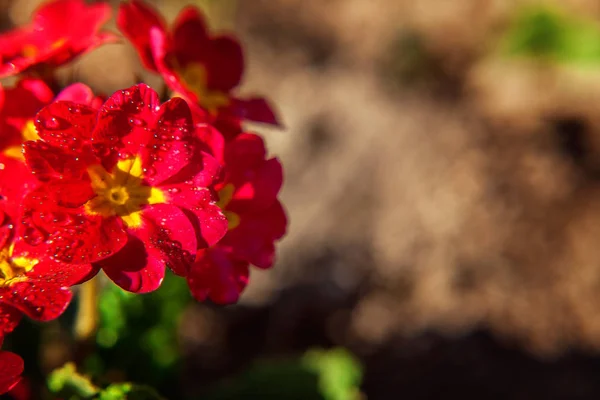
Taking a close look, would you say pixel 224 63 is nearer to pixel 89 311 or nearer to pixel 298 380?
pixel 89 311

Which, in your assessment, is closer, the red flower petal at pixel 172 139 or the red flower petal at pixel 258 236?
the red flower petal at pixel 172 139

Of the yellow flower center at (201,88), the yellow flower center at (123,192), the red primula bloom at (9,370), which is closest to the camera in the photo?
the red primula bloom at (9,370)

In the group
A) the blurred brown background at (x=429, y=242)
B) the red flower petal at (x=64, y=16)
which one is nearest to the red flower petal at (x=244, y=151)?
the red flower petal at (x=64, y=16)

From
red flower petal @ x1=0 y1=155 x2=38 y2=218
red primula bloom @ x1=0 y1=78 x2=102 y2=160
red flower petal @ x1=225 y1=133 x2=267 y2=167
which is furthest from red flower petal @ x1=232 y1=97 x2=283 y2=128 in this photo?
red flower petal @ x1=0 y1=155 x2=38 y2=218

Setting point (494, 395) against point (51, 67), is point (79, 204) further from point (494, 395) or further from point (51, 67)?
point (494, 395)

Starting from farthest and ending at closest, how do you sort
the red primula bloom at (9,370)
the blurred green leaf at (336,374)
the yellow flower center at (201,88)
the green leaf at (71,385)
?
the blurred green leaf at (336,374) < the yellow flower center at (201,88) < the green leaf at (71,385) < the red primula bloom at (9,370)

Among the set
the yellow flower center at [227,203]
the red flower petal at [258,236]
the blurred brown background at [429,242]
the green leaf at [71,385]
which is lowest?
the blurred brown background at [429,242]

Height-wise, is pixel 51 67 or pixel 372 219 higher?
pixel 51 67

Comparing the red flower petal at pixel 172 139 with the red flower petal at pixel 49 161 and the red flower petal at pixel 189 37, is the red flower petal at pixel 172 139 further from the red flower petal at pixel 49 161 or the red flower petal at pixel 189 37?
the red flower petal at pixel 189 37

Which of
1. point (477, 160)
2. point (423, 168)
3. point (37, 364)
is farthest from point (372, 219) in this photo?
point (37, 364)
